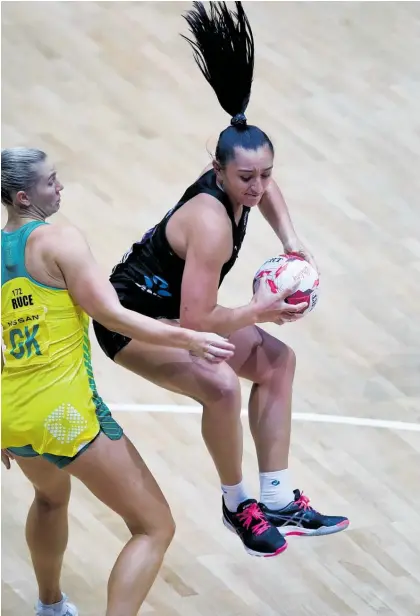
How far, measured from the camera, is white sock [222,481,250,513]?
194 inches

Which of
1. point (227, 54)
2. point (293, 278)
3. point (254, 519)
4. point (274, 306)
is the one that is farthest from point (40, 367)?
point (227, 54)

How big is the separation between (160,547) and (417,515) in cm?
196

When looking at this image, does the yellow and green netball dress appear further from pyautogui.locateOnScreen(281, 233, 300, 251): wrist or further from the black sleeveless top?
pyautogui.locateOnScreen(281, 233, 300, 251): wrist

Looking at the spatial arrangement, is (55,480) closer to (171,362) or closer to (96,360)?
(171,362)

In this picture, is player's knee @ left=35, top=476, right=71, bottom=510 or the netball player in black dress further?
player's knee @ left=35, top=476, right=71, bottom=510

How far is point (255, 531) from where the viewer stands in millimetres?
4820

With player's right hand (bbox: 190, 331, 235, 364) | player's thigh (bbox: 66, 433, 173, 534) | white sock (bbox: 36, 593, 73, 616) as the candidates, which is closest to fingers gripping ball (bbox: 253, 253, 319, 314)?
player's right hand (bbox: 190, 331, 235, 364)

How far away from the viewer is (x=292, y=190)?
8.96m

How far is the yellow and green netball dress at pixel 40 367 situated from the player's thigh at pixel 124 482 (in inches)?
2.1

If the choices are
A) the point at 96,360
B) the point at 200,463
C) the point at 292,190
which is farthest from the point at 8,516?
the point at 292,190

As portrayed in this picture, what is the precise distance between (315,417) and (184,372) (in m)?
2.38

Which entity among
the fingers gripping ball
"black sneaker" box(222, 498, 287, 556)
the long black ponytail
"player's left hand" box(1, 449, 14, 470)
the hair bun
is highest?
the long black ponytail

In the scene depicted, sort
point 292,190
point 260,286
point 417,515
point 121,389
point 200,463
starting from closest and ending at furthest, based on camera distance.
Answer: point 260,286 < point 417,515 < point 200,463 < point 121,389 < point 292,190

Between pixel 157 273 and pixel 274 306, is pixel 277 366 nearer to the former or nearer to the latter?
pixel 274 306
